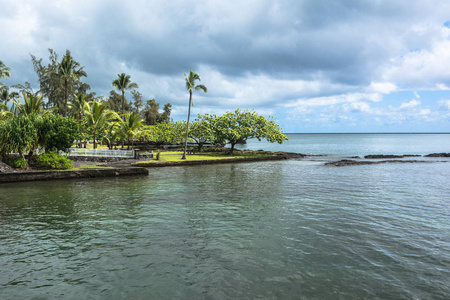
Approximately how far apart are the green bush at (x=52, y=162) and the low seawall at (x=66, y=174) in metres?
1.65

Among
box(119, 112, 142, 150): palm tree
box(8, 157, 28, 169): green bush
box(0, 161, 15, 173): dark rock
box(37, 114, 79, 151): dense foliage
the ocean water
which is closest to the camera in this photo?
the ocean water

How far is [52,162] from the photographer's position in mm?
23609

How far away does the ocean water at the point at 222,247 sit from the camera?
6.14m

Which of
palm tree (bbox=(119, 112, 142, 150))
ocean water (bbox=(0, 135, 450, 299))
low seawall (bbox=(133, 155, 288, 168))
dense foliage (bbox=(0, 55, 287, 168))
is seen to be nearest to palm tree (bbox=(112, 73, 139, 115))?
dense foliage (bbox=(0, 55, 287, 168))

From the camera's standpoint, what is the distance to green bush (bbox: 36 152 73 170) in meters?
23.5

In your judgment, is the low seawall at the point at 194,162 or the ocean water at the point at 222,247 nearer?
the ocean water at the point at 222,247

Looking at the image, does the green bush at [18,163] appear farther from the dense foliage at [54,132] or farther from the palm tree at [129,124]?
the palm tree at [129,124]

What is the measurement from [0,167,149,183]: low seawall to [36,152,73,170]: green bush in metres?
1.65

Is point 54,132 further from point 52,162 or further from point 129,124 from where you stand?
point 129,124

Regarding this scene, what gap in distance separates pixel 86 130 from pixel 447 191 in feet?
157

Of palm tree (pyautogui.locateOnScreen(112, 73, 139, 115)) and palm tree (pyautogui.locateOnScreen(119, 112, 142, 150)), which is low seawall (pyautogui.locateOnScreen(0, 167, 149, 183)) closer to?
palm tree (pyautogui.locateOnScreen(119, 112, 142, 150))

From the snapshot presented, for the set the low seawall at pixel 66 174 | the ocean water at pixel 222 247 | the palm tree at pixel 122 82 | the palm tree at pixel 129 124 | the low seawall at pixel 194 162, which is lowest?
the ocean water at pixel 222 247

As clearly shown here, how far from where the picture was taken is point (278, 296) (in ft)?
19.0

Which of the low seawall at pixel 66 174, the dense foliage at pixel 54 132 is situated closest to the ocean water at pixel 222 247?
the low seawall at pixel 66 174
